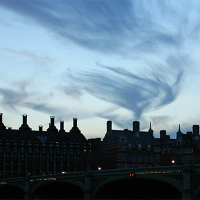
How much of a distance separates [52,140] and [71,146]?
8.64 meters

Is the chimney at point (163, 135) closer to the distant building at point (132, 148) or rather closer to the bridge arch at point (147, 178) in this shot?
the distant building at point (132, 148)

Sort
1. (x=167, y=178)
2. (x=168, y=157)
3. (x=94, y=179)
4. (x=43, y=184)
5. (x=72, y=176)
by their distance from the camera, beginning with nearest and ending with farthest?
(x=167, y=178), (x=94, y=179), (x=72, y=176), (x=43, y=184), (x=168, y=157)

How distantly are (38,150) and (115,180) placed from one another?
343 feet

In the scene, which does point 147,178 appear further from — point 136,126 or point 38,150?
point 38,150

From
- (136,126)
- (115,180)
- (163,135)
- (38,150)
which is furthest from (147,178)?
(163,135)

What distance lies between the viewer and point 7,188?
11569 centimetres

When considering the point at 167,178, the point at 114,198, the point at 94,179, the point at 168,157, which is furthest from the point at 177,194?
the point at 168,157

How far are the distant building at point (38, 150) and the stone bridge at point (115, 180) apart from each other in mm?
55108

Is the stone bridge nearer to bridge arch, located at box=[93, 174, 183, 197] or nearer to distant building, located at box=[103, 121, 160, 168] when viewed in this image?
bridge arch, located at box=[93, 174, 183, 197]

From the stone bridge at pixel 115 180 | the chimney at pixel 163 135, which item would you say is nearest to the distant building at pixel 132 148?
the chimney at pixel 163 135

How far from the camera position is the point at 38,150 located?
6747 inches

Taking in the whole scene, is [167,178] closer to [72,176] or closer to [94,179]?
[94,179]

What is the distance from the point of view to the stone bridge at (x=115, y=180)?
57.5 m

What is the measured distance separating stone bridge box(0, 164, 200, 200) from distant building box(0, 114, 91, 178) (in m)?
55.1
